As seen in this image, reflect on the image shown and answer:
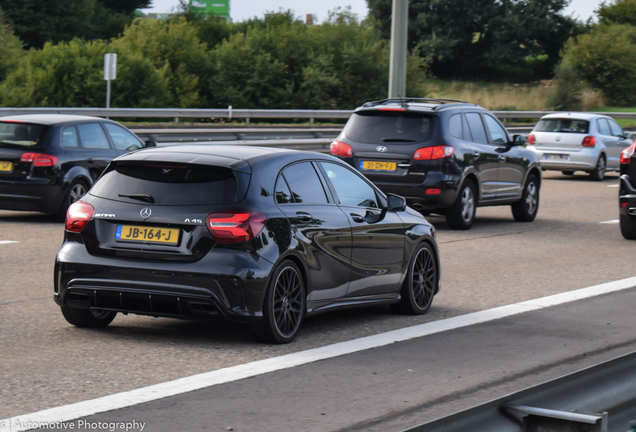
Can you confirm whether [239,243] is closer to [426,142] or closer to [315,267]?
→ [315,267]

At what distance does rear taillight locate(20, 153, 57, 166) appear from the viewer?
13562 mm

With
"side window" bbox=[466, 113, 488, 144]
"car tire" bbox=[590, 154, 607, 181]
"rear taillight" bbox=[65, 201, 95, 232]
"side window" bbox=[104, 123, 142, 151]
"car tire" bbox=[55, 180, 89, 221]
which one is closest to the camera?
"rear taillight" bbox=[65, 201, 95, 232]

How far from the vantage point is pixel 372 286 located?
7.56 m

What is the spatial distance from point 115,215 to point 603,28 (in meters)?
69.7

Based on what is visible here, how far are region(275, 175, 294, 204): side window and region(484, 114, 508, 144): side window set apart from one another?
28.9 feet

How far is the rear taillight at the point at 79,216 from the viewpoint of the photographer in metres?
6.57

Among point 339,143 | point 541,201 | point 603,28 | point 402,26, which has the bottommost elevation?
point 541,201

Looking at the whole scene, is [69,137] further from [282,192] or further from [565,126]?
[565,126]

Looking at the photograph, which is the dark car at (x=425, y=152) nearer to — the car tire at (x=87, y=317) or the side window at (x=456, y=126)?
the side window at (x=456, y=126)

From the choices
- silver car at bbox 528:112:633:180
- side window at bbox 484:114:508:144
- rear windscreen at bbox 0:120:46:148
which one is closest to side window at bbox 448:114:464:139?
side window at bbox 484:114:508:144

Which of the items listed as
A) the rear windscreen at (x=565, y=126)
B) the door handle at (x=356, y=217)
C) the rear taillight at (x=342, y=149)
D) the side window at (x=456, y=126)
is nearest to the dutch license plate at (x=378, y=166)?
the rear taillight at (x=342, y=149)

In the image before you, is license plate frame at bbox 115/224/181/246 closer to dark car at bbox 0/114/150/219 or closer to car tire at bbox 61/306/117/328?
car tire at bbox 61/306/117/328

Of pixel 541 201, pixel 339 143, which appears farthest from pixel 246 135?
pixel 339 143

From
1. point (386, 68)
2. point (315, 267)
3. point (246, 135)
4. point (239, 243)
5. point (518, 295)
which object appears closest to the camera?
point (239, 243)
